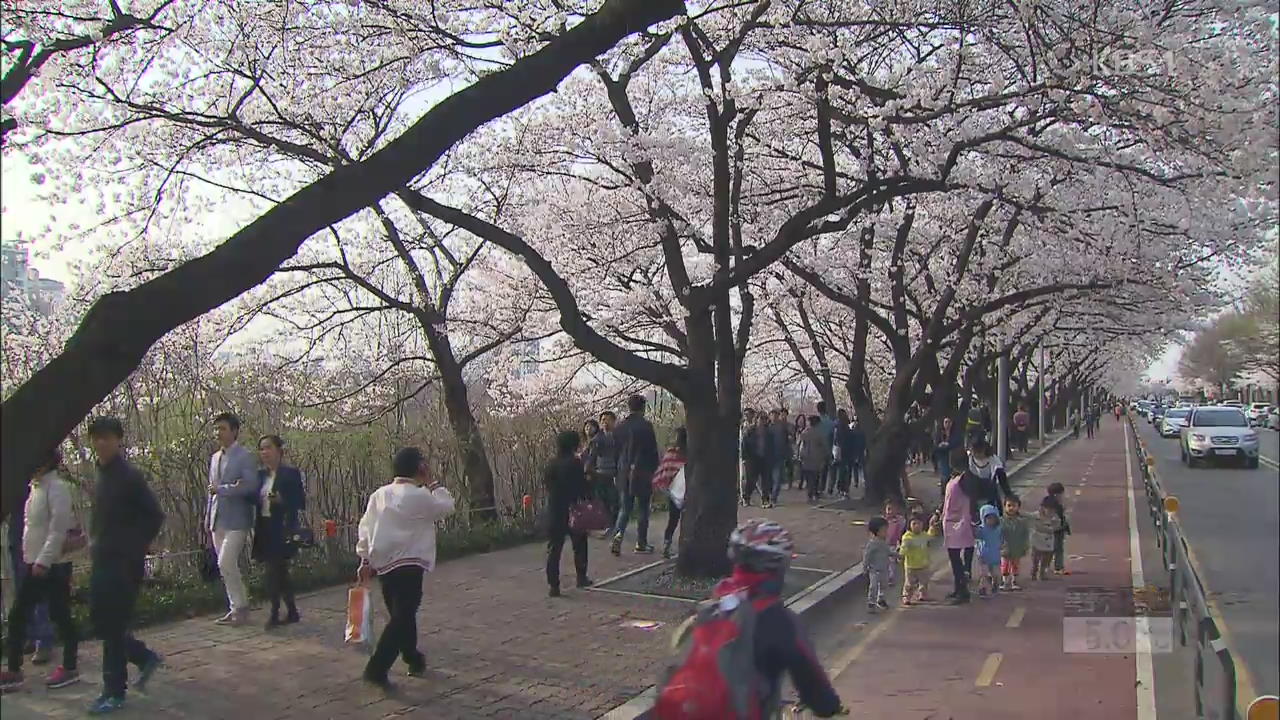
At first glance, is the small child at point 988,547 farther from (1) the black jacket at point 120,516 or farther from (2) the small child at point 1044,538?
(1) the black jacket at point 120,516

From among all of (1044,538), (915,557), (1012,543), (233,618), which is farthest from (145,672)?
(1044,538)

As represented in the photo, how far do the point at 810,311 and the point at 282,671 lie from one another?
20.3 m

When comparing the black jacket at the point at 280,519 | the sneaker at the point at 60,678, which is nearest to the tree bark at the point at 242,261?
the sneaker at the point at 60,678

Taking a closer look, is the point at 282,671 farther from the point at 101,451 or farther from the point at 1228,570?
the point at 1228,570

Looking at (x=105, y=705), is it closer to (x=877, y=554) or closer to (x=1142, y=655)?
(x=877, y=554)

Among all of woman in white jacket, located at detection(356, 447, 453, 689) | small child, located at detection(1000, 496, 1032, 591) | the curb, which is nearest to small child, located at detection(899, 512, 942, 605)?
the curb

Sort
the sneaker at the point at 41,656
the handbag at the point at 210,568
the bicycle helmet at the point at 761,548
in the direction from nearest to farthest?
the bicycle helmet at the point at 761,548
the sneaker at the point at 41,656
the handbag at the point at 210,568

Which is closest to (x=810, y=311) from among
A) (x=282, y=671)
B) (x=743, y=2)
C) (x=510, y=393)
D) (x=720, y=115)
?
(x=510, y=393)

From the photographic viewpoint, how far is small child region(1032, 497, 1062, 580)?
11883mm

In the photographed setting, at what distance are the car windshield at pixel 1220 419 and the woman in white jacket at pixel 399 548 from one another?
95.3 ft

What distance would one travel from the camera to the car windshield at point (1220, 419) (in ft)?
98.3

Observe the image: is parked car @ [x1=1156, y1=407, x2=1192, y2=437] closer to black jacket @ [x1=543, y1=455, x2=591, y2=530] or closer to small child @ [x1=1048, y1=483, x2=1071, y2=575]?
small child @ [x1=1048, y1=483, x2=1071, y2=575]

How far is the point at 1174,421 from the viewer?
143 feet

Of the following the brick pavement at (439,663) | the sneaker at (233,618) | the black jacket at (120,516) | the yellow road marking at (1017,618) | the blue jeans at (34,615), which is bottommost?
the yellow road marking at (1017,618)
